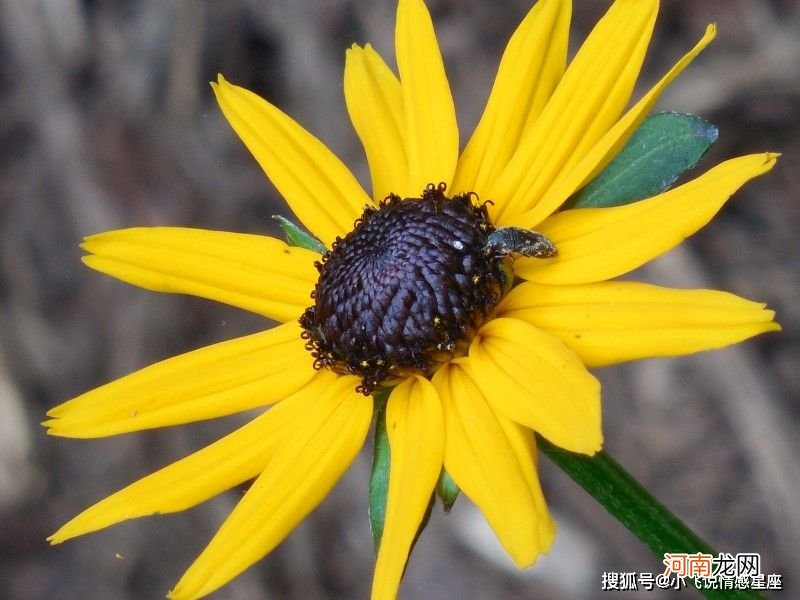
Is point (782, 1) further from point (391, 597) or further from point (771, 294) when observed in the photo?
point (391, 597)

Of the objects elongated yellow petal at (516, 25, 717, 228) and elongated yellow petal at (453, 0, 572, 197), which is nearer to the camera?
elongated yellow petal at (516, 25, 717, 228)

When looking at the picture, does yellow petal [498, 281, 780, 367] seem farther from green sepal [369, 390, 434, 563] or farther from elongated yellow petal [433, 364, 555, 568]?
green sepal [369, 390, 434, 563]

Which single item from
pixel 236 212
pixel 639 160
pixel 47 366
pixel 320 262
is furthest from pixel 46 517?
pixel 639 160

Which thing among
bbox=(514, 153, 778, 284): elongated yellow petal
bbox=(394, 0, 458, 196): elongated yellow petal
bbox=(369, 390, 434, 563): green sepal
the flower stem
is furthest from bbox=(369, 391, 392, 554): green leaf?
bbox=(394, 0, 458, 196): elongated yellow petal

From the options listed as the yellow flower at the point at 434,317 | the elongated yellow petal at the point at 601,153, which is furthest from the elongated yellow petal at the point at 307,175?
the elongated yellow petal at the point at 601,153

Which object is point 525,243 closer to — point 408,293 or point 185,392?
point 408,293

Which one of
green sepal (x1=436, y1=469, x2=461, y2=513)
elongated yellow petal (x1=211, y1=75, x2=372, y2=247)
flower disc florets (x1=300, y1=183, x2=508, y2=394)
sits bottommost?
green sepal (x1=436, y1=469, x2=461, y2=513)

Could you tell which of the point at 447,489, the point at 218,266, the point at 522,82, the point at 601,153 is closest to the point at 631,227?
the point at 601,153
